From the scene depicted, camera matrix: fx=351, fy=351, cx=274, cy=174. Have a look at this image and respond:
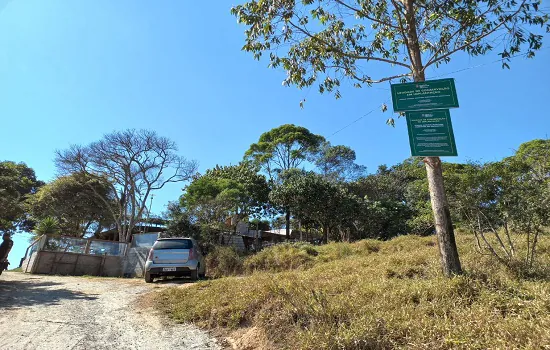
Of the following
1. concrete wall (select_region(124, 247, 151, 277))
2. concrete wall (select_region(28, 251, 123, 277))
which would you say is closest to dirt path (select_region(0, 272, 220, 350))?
concrete wall (select_region(28, 251, 123, 277))

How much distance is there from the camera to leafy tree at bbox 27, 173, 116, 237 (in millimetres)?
27656

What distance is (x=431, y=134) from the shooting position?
16.3 ft

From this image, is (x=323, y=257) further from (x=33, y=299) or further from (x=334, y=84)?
(x=33, y=299)

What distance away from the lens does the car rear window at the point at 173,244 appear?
10086 mm

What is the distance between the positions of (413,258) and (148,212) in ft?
79.4

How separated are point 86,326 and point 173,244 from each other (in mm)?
5384

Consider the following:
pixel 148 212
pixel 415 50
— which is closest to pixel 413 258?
pixel 415 50

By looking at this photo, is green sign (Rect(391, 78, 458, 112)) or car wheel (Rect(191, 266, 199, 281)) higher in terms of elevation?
green sign (Rect(391, 78, 458, 112))

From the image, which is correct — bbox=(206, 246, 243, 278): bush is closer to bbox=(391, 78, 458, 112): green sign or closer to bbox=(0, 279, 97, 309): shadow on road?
bbox=(0, 279, 97, 309): shadow on road

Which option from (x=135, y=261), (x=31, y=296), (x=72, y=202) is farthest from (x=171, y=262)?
(x=72, y=202)

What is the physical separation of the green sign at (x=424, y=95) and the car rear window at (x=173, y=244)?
7319 mm

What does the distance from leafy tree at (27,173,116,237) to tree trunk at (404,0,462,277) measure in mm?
26237

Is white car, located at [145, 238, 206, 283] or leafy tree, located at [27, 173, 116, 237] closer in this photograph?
white car, located at [145, 238, 206, 283]

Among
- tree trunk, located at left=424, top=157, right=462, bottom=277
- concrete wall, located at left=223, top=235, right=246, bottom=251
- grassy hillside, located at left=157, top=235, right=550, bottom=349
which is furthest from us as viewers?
concrete wall, located at left=223, top=235, right=246, bottom=251
